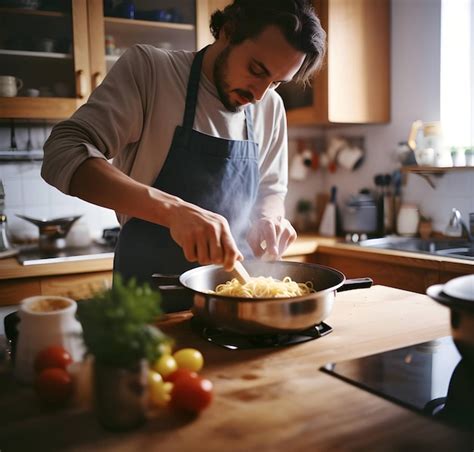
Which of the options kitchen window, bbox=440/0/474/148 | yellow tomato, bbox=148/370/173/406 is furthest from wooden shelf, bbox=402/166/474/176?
yellow tomato, bbox=148/370/173/406

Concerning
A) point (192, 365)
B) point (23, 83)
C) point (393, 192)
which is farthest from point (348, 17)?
point (192, 365)

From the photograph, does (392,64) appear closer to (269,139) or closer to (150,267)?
(269,139)

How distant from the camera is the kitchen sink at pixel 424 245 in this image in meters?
2.46

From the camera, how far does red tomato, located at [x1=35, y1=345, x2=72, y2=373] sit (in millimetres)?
805

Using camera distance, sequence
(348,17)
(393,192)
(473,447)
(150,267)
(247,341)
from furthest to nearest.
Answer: (393,192)
(348,17)
(150,267)
(247,341)
(473,447)

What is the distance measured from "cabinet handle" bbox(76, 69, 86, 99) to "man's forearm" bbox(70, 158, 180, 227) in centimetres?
145

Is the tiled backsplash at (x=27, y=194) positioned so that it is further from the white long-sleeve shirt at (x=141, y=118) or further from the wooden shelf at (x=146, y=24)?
the white long-sleeve shirt at (x=141, y=118)

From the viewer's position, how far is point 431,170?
258 cm

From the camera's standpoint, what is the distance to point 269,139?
69.3 inches

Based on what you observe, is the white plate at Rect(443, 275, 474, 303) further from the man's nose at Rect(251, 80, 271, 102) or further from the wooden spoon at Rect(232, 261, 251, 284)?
the man's nose at Rect(251, 80, 271, 102)

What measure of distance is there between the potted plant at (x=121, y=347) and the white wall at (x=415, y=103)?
2322 millimetres

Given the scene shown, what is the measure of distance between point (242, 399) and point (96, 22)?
2.20 m

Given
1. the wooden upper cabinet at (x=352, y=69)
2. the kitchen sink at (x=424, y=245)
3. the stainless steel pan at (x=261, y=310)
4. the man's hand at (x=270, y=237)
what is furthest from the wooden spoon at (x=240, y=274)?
the wooden upper cabinet at (x=352, y=69)

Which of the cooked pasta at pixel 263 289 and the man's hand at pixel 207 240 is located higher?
the man's hand at pixel 207 240
